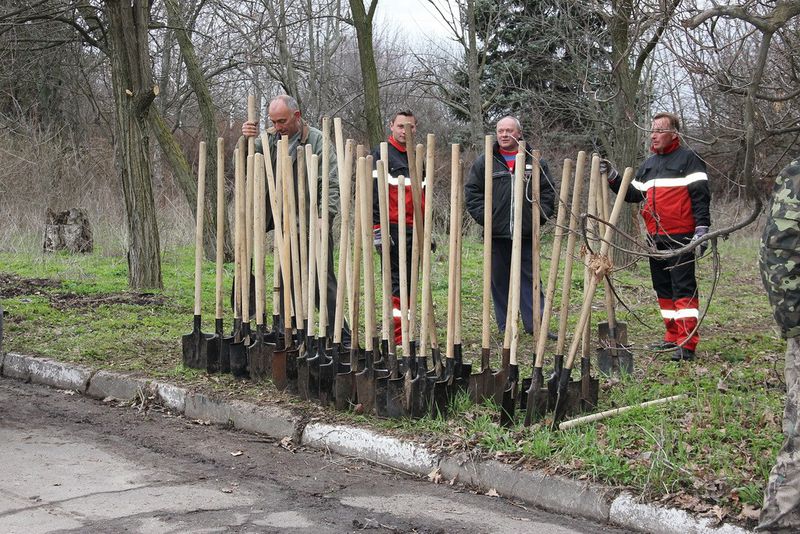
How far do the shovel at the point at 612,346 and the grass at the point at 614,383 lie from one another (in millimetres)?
128

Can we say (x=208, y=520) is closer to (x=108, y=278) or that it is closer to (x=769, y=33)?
(x=769, y=33)

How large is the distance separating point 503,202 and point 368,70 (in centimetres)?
632

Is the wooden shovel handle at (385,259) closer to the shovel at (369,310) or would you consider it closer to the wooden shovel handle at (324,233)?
the shovel at (369,310)

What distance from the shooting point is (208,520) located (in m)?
4.25

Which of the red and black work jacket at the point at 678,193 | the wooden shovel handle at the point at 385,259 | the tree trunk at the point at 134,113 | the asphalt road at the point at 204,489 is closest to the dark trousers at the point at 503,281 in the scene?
the red and black work jacket at the point at 678,193

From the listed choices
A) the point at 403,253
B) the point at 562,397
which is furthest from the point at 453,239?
the point at 562,397

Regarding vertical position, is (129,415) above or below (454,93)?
below

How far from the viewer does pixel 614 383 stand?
6.25 metres

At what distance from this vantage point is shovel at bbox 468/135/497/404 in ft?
18.1

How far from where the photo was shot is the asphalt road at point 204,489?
424 centimetres

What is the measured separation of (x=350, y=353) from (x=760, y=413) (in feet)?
8.25

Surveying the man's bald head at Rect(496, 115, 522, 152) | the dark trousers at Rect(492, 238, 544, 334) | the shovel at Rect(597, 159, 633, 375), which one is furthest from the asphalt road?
the man's bald head at Rect(496, 115, 522, 152)

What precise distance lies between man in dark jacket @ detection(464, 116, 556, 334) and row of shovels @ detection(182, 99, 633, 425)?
150cm

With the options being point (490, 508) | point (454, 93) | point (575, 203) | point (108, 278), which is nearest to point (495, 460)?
point (490, 508)
